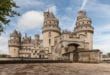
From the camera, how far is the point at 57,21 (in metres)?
89.8

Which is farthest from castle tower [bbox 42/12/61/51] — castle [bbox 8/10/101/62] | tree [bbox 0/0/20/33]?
tree [bbox 0/0/20/33]

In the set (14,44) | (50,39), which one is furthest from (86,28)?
(14,44)

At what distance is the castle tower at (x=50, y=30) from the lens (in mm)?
86500

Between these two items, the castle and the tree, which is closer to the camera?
the tree

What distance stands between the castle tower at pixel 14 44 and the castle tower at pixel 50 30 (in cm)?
1266

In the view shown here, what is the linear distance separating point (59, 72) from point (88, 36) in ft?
231

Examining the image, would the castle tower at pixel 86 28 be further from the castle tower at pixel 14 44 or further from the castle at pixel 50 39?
the castle tower at pixel 14 44

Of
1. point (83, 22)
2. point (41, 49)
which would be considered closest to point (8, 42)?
point (41, 49)

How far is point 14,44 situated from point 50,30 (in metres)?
17.2

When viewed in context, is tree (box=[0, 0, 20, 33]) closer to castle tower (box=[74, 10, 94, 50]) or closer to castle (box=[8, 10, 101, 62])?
castle (box=[8, 10, 101, 62])

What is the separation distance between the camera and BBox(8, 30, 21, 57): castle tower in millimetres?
91694

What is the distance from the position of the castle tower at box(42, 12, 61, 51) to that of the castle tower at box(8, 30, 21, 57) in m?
12.7

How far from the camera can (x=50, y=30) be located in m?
86.5

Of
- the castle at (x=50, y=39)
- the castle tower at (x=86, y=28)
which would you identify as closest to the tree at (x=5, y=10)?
→ the castle at (x=50, y=39)
